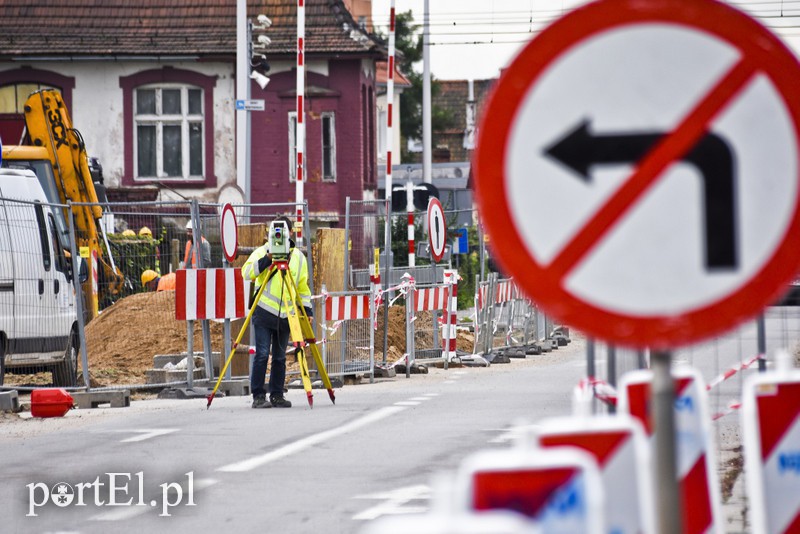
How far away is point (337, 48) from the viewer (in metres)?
43.7

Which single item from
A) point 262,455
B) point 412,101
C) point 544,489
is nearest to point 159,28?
point 262,455

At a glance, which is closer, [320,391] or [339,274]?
[320,391]

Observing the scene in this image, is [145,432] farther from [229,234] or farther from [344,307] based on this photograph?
[344,307]

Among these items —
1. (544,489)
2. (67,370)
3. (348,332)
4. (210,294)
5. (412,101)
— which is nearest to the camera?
(544,489)

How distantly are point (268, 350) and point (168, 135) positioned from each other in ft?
88.6

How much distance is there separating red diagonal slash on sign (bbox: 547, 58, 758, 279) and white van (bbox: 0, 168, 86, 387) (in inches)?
591

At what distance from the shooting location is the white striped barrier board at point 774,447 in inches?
224

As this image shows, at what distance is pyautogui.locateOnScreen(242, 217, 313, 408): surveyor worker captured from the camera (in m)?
17.6

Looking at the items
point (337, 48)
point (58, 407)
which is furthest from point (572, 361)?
point (337, 48)

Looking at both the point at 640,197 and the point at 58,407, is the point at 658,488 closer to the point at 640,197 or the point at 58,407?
the point at 640,197

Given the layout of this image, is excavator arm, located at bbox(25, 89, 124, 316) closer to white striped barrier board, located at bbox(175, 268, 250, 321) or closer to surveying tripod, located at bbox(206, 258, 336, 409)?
white striped barrier board, located at bbox(175, 268, 250, 321)

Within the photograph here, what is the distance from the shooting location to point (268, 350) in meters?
17.8

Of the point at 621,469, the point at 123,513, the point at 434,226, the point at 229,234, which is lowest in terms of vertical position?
the point at 123,513

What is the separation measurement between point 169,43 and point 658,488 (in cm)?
4064
